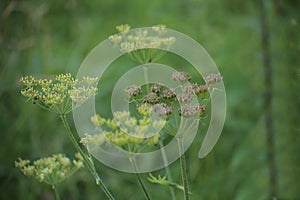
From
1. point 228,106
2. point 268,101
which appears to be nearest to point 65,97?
point 268,101

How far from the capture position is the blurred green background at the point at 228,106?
1.90 metres

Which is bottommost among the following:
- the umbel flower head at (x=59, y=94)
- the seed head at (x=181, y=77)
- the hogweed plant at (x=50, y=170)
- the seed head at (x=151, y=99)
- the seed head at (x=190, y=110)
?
the hogweed plant at (x=50, y=170)

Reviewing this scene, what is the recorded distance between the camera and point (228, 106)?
2.15 meters

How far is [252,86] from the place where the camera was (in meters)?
2.14

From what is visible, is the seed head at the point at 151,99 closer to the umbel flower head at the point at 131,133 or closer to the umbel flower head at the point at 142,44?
the umbel flower head at the point at 131,133

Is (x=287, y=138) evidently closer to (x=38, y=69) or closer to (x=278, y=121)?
(x=278, y=121)

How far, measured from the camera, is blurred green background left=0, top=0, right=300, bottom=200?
1.90 metres

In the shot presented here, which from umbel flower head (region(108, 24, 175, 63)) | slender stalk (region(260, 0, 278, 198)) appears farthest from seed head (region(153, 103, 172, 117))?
slender stalk (region(260, 0, 278, 198))

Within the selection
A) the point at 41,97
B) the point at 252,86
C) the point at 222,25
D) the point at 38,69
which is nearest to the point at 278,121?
the point at 252,86

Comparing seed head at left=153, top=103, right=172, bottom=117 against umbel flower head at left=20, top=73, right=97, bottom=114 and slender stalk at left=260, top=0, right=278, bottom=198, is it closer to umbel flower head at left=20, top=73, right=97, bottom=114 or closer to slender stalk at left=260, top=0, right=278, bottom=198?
umbel flower head at left=20, top=73, right=97, bottom=114

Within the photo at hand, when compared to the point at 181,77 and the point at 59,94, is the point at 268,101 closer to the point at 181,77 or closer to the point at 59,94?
the point at 181,77

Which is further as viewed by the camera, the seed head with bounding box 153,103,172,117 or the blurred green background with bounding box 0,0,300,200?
the blurred green background with bounding box 0,0,300,200

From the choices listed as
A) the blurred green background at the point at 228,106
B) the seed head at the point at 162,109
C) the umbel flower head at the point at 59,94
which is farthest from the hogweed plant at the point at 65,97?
the blurred green background at the point at 228,106

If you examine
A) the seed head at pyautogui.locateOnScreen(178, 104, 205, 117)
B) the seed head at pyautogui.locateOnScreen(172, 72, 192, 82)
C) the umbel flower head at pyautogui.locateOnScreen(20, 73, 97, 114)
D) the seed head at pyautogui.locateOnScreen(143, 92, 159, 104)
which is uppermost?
the seed head at pyautogui.locateOnScreen(172, 72, 192, 82)
